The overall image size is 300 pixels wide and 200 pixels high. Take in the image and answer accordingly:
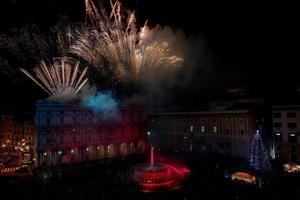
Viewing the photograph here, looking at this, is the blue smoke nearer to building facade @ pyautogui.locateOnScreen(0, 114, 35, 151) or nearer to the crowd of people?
the crowd of people

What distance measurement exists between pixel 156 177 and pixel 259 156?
58.1 feet

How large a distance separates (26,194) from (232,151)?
1405 inches

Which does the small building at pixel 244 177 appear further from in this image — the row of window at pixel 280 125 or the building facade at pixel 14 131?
the building facade at pixel 14 131

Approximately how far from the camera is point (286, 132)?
47.8 meters

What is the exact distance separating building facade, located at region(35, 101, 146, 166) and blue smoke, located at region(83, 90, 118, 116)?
0.80 metres


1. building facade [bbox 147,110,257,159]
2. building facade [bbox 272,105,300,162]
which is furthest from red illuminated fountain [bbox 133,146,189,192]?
building facade [bbox 272,105,300,162]

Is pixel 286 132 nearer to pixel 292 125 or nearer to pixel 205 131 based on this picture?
pixel 292 125

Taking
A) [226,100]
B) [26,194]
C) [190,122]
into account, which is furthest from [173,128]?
[26,194]

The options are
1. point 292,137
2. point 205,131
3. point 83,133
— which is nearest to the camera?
point 292,137

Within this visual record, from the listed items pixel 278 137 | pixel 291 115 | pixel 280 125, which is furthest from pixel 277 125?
pixel 291 115

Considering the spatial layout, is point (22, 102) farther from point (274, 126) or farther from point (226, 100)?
point (274, 126)

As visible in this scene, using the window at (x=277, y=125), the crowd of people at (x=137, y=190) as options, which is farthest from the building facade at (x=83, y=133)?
the window at (x=277, y=125)

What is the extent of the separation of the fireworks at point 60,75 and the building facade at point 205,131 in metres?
23.1

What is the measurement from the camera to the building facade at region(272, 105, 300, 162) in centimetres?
4659
